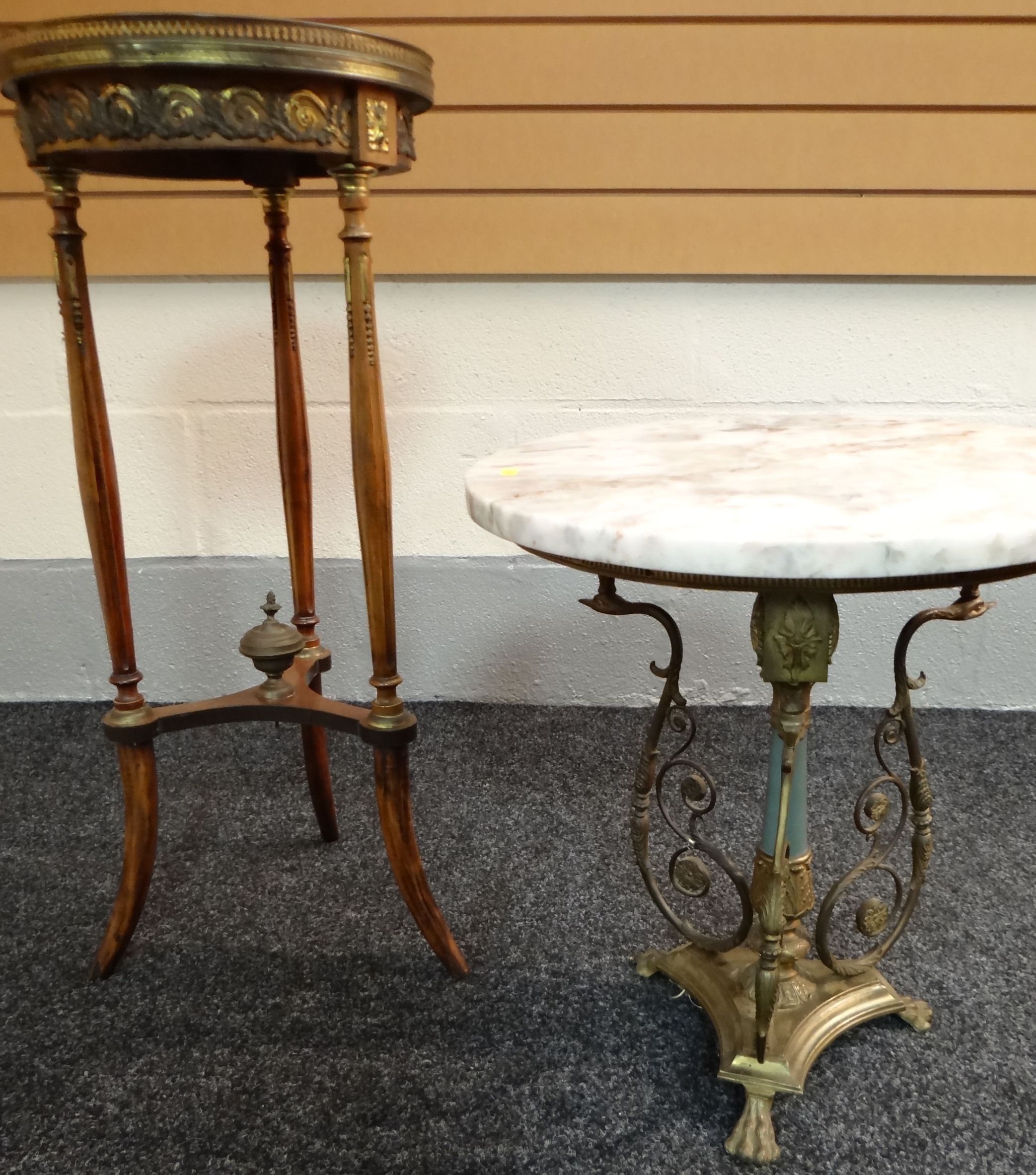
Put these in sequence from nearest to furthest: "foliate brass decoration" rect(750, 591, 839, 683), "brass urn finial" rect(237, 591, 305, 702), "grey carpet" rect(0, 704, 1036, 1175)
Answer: "foliate brass decoration" rect(750, 591, 839, 683) < "grey carpet" rect(0, 704, 1036, 1175) < "brass urn finial" rect(237, 591, 305, 702)

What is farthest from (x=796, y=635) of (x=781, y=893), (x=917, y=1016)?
(x=917, y=1016)

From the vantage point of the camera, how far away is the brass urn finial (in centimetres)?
138

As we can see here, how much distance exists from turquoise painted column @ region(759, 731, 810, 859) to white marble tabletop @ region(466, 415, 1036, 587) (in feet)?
1.11

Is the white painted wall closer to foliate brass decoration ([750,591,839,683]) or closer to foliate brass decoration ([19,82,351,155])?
foliate brass decoration ([19,82,351,155])

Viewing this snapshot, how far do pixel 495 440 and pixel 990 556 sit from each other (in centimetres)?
147

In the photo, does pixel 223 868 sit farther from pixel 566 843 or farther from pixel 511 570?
pixel 511 570

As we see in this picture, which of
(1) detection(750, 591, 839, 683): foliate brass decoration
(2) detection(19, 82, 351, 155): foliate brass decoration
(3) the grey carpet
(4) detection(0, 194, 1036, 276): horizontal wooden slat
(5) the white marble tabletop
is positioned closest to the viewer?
(5) the white marble tabletop

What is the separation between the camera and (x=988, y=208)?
6.45ft

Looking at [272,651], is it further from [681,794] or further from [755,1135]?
[755,1135]

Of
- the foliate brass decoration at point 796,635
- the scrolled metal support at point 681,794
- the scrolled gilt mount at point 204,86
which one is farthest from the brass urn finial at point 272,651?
the foliate brass decoration at point 796,635

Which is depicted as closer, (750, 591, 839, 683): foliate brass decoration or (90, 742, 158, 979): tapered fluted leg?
(750, 591, 839, 683): foliate brass decoration

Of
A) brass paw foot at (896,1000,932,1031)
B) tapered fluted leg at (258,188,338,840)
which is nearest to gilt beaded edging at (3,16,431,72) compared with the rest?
tapered fluted leg at (258,188,338,840)

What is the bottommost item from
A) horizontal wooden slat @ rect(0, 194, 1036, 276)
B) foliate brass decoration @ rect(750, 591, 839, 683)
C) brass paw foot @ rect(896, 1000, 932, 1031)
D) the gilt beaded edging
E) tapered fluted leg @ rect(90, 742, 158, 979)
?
brass paw foot @ rect(896, 1000, 932, 1031)

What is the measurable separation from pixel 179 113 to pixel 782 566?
77 cm
